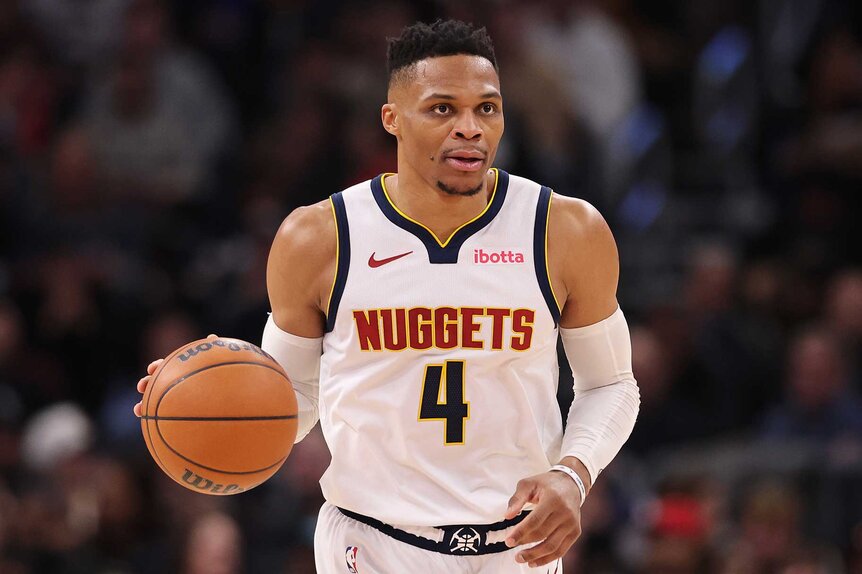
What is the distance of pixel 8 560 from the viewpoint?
8945mm

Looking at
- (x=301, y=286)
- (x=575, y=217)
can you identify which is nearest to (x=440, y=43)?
(x=575, y=217)

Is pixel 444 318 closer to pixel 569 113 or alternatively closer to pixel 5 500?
pixel 5 500

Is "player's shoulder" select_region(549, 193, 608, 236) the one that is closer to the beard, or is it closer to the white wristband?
the beard

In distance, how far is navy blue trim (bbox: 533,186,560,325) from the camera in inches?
203

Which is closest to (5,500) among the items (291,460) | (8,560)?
(8,560)

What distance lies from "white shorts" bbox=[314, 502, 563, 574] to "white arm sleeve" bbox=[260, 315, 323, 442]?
42 centimetres

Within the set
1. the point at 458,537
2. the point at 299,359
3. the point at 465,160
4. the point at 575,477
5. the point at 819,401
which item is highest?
the point at 465,160

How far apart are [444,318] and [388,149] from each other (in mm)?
6356

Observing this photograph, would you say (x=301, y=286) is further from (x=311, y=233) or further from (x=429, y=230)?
(x=429, y=230)

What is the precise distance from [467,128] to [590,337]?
92 cm

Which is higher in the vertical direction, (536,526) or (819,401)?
(536,526)

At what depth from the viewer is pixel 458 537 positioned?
5.07 metres

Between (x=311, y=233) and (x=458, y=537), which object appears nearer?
(x=458, y=537)

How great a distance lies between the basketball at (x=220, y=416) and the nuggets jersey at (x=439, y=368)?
11.4 inches
